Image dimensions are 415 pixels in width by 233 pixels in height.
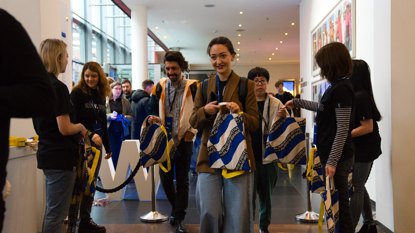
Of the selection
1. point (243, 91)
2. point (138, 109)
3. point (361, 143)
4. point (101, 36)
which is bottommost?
point (361, 143)

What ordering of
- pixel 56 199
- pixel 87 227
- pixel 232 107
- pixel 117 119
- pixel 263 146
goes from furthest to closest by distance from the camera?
pixel 117 119
pixel 87 227
pixel 263 146
pixel 56 199
pixel 232 107

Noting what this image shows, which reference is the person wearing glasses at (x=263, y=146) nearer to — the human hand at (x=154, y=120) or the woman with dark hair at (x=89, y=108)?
the human hand at (x=154, y=120)

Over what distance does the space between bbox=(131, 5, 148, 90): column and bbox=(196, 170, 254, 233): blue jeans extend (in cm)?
1028

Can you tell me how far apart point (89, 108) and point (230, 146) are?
1676 mm

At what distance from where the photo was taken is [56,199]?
2.79 meters

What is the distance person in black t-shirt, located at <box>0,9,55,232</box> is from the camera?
3.57ft

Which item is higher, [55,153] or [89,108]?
[89,108]

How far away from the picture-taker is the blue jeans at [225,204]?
8.36ft

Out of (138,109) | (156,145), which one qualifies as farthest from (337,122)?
(138,109)

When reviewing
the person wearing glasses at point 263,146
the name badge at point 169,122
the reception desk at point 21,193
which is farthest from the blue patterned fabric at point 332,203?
the reception desk at point 21,193

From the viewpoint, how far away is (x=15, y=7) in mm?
3836

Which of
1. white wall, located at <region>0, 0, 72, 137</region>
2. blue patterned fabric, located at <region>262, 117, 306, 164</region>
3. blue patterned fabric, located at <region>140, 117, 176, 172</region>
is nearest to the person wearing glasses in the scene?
blue patterned fabric, located at <region>262, 117, 306, 164</region>

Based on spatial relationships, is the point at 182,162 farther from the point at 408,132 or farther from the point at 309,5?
the point at 309,5

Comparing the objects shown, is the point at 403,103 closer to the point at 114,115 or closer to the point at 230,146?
the point at 230,146
